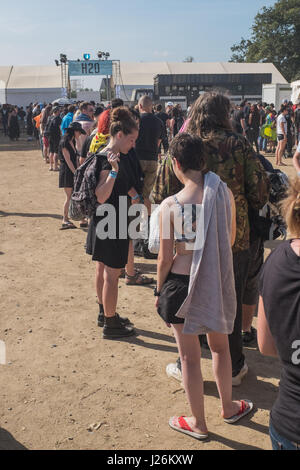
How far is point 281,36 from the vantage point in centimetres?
6588

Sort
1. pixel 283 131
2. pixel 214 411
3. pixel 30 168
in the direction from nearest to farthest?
pixel 214 411
pixel 283 131
pixel 30 168

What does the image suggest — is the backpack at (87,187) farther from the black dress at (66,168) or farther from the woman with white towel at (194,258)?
the black dress at (66,168)

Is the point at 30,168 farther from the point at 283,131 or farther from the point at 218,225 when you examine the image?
the point at 218,225

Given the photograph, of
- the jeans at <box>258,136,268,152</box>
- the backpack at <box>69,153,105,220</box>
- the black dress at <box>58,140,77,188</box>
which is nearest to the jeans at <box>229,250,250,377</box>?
the backpack at <box>69,153,105,220</box>

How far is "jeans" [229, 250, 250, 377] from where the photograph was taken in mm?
3197

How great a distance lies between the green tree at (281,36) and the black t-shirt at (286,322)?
67.3 meters

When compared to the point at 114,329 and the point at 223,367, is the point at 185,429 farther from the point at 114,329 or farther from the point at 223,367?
the point at 114,329

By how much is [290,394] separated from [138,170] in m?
2.95

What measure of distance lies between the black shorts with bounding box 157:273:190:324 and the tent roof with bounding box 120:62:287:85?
40.6 metres

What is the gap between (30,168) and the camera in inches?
598

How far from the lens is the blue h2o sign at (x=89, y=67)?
94.5ft
